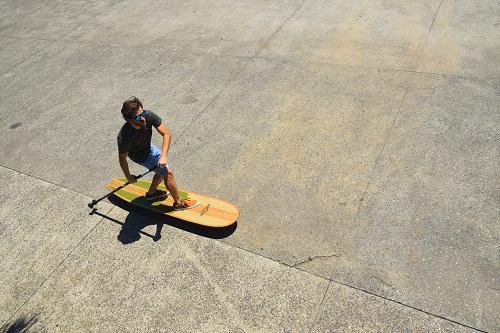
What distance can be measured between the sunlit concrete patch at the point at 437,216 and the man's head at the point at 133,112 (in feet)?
10.7

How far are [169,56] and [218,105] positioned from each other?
318 cm

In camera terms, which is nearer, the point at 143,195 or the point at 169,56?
the point at 143,195

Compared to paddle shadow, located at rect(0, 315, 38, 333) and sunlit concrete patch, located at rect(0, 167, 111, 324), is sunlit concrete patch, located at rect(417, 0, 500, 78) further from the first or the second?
paddle shadow, located at rect(0, 315, 38, 333)

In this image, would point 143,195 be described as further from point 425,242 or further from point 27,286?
point 425,242

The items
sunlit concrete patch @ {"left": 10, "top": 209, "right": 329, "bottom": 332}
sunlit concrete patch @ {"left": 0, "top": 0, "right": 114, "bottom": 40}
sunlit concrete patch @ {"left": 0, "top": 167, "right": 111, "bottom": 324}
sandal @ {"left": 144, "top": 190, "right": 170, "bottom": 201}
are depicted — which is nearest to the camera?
sunlit concrete patch @ {"left": 10, "top": 209, "right": 329, "bottom": 332}

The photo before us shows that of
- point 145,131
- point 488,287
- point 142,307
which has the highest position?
point 145,131

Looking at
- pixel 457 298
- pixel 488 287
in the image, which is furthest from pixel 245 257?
pixel 488 287

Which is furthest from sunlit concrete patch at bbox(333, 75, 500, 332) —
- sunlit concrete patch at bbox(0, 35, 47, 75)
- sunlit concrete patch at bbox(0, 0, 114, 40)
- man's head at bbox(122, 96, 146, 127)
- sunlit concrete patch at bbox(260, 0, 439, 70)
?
sunlit concrete patch at bbox(0, 0, 114, 40)

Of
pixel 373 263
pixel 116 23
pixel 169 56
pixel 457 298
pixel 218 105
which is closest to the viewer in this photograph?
pixel 457 298

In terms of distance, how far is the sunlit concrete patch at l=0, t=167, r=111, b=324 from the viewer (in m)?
5.58

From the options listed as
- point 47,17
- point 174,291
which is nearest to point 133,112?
point 174,291

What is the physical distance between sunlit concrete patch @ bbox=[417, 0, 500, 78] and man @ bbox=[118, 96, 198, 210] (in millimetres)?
6030

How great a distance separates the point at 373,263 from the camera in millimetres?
4977

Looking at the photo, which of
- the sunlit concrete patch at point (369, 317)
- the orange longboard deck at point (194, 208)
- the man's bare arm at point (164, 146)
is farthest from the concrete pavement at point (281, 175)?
the man's bare arm at point (164, 146)
